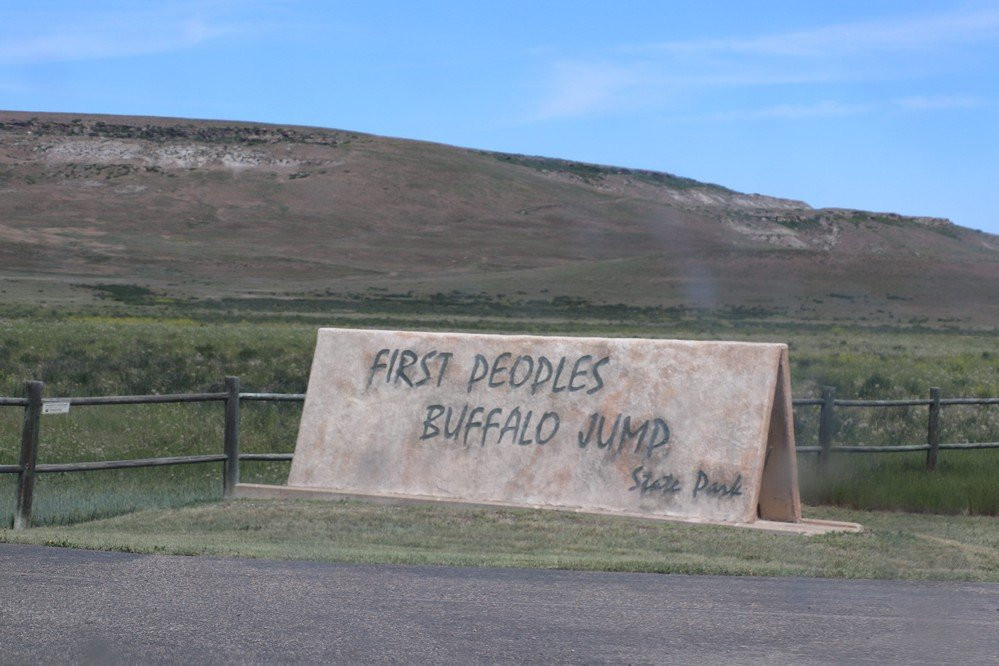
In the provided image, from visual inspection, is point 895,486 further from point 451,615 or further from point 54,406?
point 451,615

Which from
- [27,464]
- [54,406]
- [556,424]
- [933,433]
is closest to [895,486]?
[933,433]

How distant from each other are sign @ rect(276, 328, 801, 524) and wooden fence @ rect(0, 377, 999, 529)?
673 millimetres

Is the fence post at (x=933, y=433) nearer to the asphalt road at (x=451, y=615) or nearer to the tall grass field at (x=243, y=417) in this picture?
the tall grass field at (x=243, y=417)

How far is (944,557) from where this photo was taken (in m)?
11.3

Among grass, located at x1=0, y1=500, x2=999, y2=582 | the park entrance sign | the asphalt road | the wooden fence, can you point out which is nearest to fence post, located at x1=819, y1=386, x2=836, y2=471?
the wooden fence

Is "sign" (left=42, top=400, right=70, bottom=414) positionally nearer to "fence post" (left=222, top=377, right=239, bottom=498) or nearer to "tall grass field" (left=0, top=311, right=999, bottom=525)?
"tall grass field" (left=0, top=311, right=999, bottom=525)

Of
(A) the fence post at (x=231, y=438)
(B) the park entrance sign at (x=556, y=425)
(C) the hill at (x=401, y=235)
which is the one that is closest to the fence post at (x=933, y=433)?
(B) the park entrance sign at (x=556, y=425)

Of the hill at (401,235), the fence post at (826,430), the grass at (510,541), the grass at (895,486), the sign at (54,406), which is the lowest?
the grass at (510,541)

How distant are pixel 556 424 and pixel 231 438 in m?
3.38

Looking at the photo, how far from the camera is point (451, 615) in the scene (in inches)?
300

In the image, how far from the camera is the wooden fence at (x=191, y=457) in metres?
12.6

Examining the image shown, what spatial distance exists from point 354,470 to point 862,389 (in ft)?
60.8

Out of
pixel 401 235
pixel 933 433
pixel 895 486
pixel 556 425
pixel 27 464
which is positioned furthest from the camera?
pixel 401 235

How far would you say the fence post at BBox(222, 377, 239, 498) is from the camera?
555 inches
